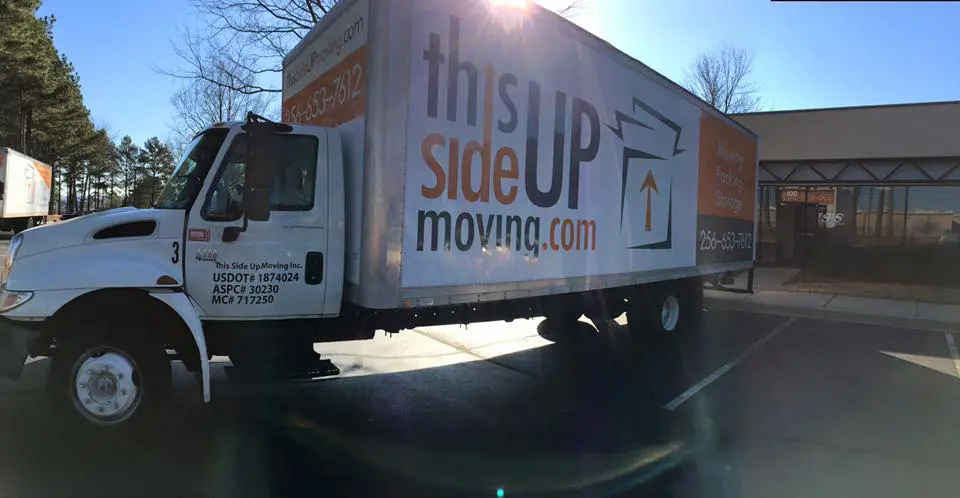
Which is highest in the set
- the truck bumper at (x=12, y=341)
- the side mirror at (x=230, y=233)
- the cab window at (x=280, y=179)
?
the cab window at (x=280, y=179)

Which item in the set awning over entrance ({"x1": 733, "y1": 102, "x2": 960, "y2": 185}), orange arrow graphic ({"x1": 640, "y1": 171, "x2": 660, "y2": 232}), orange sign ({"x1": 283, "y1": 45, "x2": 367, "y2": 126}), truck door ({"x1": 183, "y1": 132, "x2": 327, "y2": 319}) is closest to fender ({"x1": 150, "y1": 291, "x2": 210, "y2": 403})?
truck door ({"x1": 183, "y1": 132, "x2": 327, "y2": 319})

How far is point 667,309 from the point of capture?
9.32 metres

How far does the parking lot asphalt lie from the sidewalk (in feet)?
19.9

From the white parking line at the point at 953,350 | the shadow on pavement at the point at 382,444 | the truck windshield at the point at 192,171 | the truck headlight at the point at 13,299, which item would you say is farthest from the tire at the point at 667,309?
the truck headlight at the point at 13,299

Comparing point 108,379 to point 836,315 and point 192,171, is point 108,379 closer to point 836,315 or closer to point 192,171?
point 192,171

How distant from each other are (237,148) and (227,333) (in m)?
1.43

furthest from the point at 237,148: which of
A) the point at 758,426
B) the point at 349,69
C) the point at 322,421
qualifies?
the point at 758,426

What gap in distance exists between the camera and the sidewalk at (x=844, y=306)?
13203 mm

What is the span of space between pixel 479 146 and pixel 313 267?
1690mm

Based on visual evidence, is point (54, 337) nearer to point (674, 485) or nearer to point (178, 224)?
point (178, 224)

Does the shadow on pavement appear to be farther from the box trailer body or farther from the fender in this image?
the box trailer body

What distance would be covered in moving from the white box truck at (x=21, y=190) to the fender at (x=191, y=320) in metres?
24.6

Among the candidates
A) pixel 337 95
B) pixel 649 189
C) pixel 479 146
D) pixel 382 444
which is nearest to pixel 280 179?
pixel 337 95

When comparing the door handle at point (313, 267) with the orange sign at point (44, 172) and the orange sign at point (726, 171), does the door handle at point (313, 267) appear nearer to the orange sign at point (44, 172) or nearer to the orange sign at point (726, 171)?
the orange sign at point (726, 171)
